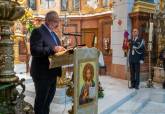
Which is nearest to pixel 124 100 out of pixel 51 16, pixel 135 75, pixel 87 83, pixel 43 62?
pixel 135 75

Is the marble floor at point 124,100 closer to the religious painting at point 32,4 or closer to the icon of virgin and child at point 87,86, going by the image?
the icon of virgin and child at point 87,86

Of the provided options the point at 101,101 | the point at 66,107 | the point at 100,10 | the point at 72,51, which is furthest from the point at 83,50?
the point at 100,10

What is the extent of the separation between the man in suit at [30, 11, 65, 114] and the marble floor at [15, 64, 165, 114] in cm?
112

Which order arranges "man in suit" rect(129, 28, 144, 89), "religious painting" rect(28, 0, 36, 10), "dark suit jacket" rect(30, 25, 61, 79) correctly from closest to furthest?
"dark suit jacket" rect(30, 25, 61, 79)
"man in suit" rect(129, 28, 144, 89)
"religious painting" rect(28, 0, 36, 10)

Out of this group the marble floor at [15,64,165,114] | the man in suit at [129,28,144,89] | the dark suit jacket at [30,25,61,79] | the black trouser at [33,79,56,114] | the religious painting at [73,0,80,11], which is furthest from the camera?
the religious painting at [73,0,80,11]

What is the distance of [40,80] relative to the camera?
3.12 metres

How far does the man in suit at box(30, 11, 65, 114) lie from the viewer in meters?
3.05

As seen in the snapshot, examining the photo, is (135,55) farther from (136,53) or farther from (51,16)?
(51,16)

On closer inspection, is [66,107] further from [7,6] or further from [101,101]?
[7,6]

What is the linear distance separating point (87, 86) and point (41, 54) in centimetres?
54

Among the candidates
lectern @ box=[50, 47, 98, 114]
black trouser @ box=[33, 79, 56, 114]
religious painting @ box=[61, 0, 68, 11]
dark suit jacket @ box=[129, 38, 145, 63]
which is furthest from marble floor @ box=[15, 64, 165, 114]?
religious painting @ box=[61, 0, 68, 11]

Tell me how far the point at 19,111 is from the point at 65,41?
11.7ft

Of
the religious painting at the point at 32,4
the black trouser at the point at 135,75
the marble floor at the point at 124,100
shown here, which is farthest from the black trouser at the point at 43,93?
the religious painting at the point at 32,4

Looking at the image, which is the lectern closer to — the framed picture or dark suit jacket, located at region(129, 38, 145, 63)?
the framed picture
